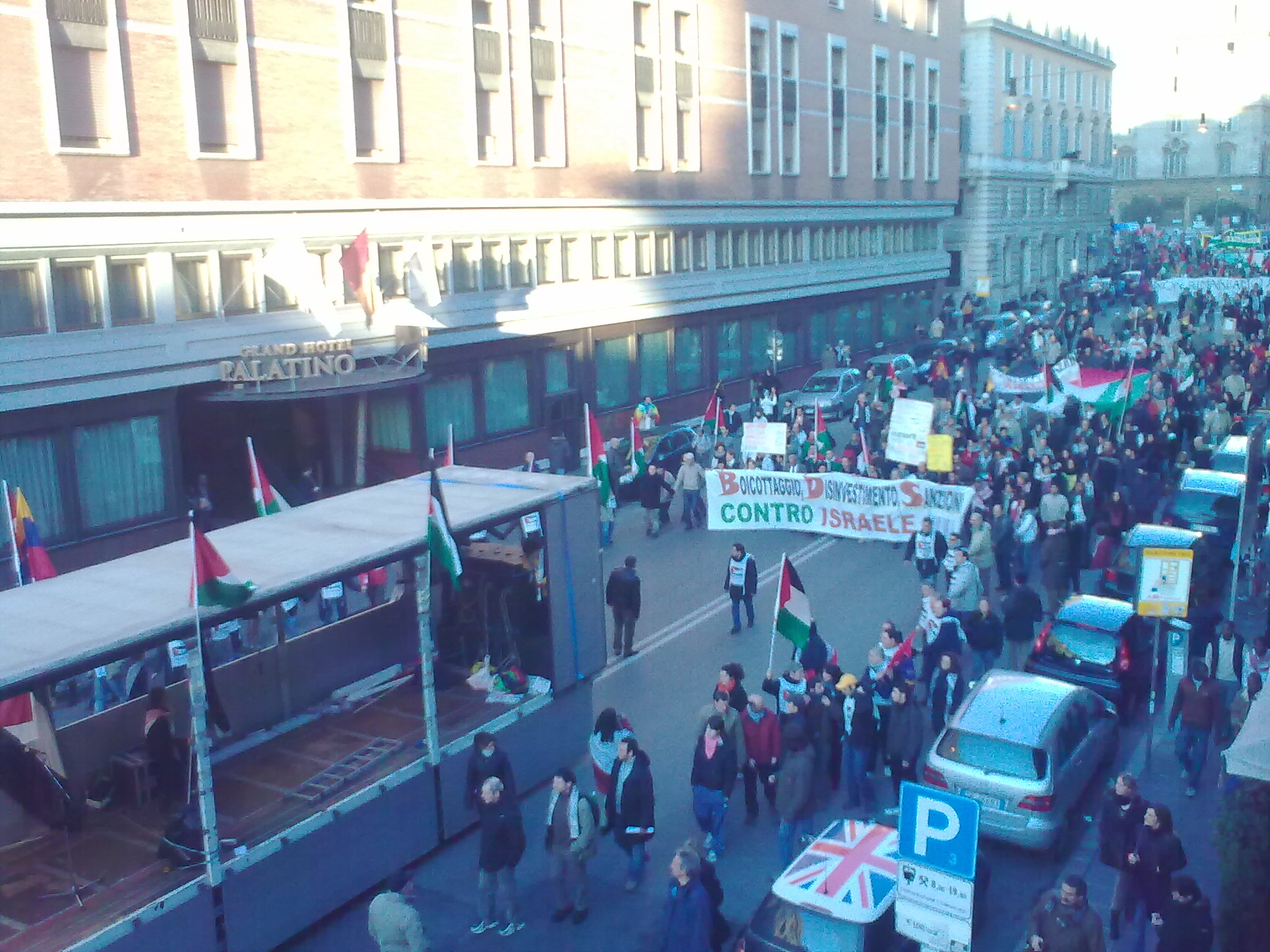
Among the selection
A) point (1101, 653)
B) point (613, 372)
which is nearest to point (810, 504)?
point (1101, 653)

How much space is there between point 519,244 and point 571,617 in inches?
759

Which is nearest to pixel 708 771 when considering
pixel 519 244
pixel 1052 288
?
pixel 519 244

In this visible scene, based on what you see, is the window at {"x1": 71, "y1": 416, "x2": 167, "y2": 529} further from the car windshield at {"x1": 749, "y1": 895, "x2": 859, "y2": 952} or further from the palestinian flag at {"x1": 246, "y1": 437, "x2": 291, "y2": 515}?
the car windshield at {"x1": 749, "y1": 895, "x2": 859, "y2": 952}

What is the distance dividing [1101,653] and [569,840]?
6.77m

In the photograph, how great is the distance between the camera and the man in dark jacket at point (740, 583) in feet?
54.4

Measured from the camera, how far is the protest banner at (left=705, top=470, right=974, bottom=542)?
20141mm

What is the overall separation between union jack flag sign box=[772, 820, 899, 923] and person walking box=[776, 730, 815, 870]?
1015mm

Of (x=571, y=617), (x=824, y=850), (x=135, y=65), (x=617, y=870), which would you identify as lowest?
(x=617, y=870)

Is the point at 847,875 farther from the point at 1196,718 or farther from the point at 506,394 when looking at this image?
the point at 506,394

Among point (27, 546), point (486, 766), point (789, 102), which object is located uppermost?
point (789, 102)

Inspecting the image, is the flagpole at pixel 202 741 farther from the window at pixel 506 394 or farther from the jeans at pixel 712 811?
the window at pixel 506 394

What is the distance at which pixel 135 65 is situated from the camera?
68.6 ft

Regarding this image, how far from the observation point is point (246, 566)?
960cm

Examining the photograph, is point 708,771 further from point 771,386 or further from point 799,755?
point 771,386
